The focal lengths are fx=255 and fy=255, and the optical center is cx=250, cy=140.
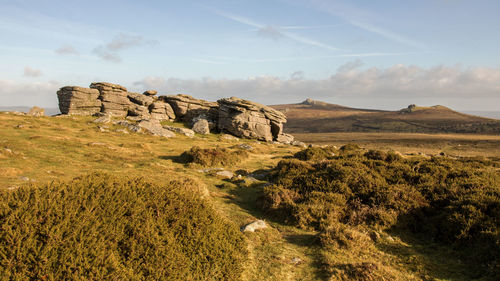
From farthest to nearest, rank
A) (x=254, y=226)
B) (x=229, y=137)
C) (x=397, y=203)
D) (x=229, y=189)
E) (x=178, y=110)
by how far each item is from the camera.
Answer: (x=178, y=110) → (x=229, y=137) → (x=229, y=189) → (x=397, y=203) → (x=254, y=226)

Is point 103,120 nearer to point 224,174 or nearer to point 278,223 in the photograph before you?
point 224,174

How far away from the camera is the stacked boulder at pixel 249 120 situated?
4503cm

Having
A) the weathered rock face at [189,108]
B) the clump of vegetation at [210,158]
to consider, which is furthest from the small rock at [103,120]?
the clump of vegetation at [210,158]

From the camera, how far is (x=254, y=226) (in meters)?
9.02

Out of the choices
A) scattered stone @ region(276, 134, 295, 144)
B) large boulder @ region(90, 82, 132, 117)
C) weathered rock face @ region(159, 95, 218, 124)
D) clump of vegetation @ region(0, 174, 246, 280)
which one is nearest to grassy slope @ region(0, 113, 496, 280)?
clump of vegetation @ region(0, 174, 246, 280)

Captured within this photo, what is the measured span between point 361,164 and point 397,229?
4.84 meters

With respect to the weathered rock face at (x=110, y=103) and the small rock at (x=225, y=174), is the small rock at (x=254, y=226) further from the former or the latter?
the weathered rock face at (x=110, y=103)

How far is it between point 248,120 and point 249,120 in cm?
18

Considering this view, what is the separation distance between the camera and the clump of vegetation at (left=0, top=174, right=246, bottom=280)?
3988 millimetres

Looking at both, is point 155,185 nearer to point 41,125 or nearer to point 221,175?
point 221,175

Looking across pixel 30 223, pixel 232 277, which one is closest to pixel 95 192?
pixel 30 223

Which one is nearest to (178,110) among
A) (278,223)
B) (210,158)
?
(210,158)

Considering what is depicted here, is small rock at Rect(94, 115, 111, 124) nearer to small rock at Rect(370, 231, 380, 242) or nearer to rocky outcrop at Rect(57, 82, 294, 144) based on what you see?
rocky outcrop at Rect(57, 82, 294, 144)

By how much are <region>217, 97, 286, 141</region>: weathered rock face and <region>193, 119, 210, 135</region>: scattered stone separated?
304 cm
